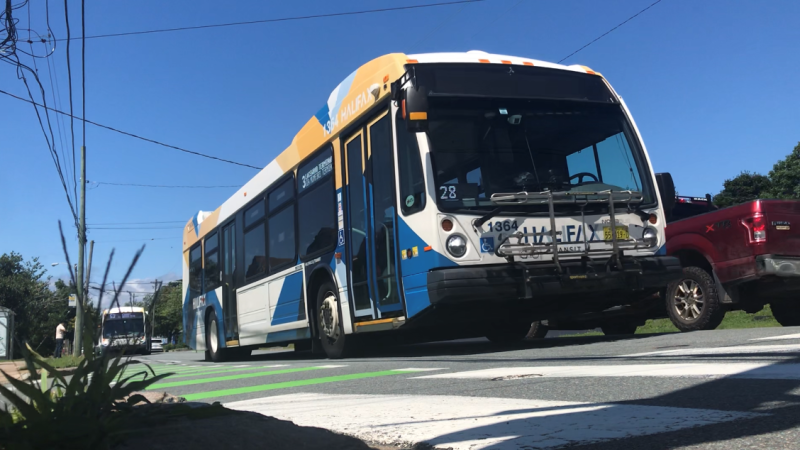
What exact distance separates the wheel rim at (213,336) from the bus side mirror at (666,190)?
10020 millimetres

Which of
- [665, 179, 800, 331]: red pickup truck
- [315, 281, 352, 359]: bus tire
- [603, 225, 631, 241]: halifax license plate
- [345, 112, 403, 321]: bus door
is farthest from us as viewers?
[315, 281, 352, 359]: bus tire

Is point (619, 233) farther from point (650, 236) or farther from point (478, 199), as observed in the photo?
point (478, 199)

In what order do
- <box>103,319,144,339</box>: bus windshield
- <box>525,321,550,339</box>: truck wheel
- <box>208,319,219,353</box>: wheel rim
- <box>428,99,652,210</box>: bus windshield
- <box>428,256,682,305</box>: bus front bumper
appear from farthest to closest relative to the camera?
1. <box>208,319,219,353</box>: wheel rim
2. <box>525,321,550,339</box>: truck wheel
3. <box>428,99,652,210</box>: bus windshield
4. <box>428,256,682,305</box>: bus front bumper
5. <box>103,319,144,339</box>: bus windshield

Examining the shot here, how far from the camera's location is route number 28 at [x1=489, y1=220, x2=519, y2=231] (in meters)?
7.32

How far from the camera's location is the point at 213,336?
15.5 m

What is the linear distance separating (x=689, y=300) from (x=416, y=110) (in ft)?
14.5

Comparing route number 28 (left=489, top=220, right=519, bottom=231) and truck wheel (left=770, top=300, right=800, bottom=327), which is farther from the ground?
route number 28 (left=489, top=220, right=519, bottom=231)

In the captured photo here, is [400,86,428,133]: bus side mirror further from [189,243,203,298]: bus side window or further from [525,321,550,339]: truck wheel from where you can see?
[189,243,203,298]: bus side window

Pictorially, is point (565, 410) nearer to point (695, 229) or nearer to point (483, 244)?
point (483, 244)

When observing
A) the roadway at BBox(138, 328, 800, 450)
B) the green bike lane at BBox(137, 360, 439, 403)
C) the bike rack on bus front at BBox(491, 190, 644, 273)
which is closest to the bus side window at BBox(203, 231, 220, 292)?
the green bike lane at BBox(137, 360, 439, 403)

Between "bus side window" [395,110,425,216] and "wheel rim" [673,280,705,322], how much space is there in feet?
12.5

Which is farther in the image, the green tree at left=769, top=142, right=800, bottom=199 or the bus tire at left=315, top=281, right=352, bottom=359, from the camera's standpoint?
the green tree at left=769, top=142, right=800, bottom=199

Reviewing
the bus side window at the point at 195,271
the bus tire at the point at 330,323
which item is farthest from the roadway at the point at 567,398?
the bus side window at the point at 195,271

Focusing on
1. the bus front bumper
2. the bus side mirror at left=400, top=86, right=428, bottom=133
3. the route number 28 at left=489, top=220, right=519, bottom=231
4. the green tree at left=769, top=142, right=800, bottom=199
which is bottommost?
the bus front bumper
